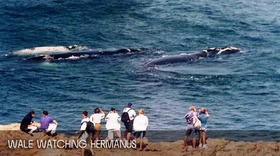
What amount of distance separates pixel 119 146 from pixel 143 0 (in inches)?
2764

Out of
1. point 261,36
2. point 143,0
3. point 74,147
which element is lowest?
point 74,147

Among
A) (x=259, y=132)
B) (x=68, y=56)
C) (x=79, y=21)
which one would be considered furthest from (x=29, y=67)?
(x=259, y=132)

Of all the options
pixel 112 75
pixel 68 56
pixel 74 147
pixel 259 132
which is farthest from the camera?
pixel 68 56

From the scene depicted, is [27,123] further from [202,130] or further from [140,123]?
[202,130]

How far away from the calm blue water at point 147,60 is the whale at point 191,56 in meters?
1.41

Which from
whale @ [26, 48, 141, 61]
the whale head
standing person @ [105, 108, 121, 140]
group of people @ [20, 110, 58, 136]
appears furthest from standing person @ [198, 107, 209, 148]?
the whale head

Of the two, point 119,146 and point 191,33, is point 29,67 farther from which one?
point 119,146

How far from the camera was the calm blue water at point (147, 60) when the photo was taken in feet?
169

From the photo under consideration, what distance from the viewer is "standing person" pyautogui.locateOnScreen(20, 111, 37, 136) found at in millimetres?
34125

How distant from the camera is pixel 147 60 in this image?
231ft

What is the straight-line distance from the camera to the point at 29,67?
66.0 m

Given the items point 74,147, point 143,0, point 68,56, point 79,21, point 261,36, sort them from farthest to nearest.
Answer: point 143,0 < point 79,21 < point 261,36 < point 68,56 < point 74,147

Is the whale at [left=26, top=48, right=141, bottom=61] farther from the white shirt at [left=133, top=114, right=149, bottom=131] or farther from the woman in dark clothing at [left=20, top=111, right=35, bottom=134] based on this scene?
the white shirt at [left=133, top=114, right=149, bottom=131]

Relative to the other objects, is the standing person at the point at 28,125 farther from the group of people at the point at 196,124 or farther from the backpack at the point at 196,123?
the backpack at the point at 196,123
